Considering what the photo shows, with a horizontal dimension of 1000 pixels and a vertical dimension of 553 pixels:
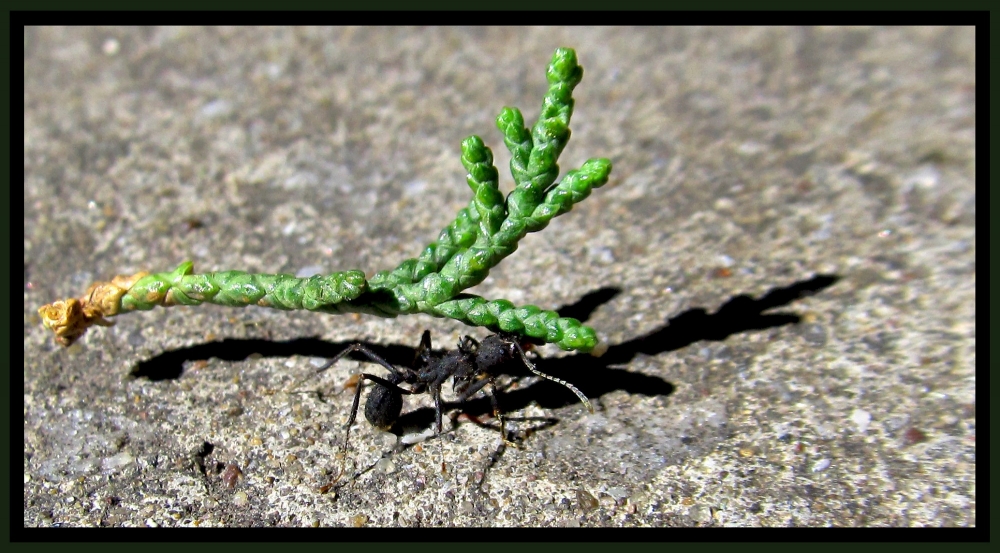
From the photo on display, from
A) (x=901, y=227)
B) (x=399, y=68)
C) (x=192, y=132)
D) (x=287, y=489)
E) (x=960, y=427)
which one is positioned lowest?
(x=287, y=489)

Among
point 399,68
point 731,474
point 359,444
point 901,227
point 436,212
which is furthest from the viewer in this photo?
point 399,68

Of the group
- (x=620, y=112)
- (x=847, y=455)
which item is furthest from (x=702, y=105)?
(x=847, y=455)

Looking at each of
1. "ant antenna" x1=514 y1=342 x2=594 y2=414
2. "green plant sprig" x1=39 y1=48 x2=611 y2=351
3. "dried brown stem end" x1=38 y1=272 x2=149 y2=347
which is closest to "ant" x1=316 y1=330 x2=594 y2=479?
"ant antenna" x1=514 y1=342 x2=594 y2=414

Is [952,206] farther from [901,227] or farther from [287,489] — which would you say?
[287,489]

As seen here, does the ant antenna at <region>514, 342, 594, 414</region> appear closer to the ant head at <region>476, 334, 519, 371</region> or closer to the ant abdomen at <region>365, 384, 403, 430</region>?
the ant head at <region>476, 334, 519, 371</region>

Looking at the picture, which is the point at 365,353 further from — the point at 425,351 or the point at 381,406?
the point at 381,406

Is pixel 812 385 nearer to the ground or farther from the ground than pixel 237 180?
nearer to the ground

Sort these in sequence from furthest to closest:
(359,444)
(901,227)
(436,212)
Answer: (436,212) → (901,227) → (359,444)
